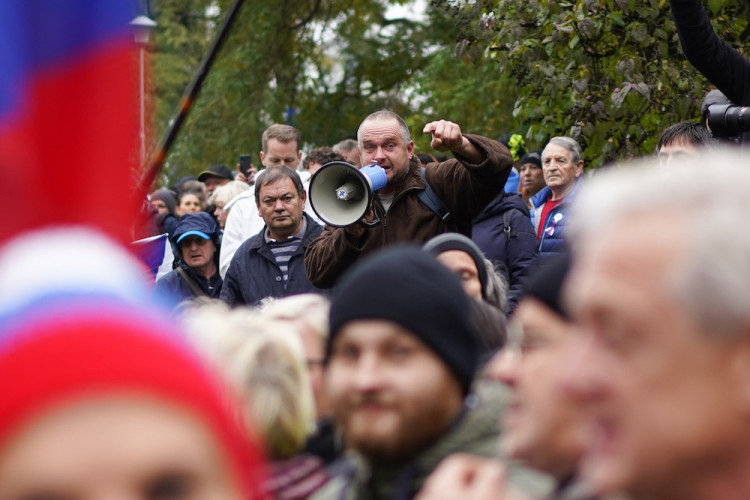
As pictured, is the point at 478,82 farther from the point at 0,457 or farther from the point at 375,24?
the point at 0,457

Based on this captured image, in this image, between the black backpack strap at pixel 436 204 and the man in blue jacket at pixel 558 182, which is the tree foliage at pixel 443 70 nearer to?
the man in blue jacket at pixel 558 182

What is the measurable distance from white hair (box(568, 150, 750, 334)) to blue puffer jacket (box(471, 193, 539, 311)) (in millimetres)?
4638

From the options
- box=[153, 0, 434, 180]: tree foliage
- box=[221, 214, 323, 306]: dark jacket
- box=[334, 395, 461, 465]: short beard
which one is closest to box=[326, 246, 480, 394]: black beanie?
box=[334, 395, 461, 465]: short beard

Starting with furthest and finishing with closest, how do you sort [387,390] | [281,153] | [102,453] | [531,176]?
[531,176], [281,153], [387,390], [102,453]

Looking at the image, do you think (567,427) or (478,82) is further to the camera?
(478,82)

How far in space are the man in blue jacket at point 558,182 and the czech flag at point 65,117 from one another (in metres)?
5.65

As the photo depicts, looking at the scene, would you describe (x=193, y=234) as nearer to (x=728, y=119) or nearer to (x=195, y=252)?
(x=195, y=252)

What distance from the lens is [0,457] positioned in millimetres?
1148

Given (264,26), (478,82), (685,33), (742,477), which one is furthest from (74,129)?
(264,26)

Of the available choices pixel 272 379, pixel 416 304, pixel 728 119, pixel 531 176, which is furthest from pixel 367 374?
pixel 531 176

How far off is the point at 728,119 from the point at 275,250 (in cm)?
327

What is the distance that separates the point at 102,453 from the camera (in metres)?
1.15

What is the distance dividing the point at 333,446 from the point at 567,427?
105 centimetres

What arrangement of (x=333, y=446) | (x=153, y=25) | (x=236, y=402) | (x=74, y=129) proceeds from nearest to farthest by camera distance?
(x=74, y=129) < (x=236, y=402) < (x=153, y=25) < (x=333, y=446)
